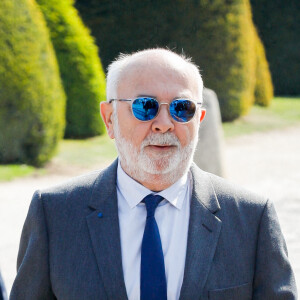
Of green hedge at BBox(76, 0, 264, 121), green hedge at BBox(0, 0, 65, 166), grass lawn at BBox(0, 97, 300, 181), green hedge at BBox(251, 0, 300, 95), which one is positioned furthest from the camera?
green hedge at BBox(251, 0, 300, 95)

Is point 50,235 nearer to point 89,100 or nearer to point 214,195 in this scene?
point 214,195

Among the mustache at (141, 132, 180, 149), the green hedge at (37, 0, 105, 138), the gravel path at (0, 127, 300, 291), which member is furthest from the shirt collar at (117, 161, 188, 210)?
the green hedge at (37, 0, 105, 138)

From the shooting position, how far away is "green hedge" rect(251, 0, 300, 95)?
22.7 metres

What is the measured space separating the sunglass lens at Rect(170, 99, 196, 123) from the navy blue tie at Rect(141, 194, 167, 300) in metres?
0.34

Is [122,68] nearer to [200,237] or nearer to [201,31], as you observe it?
[200,237]

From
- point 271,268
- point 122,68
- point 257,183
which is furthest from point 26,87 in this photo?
point 271,268

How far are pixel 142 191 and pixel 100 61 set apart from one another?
48.7 ft

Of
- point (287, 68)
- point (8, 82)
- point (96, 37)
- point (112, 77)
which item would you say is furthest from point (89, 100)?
point (287, 68)

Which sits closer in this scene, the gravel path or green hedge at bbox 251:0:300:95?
the gravel path

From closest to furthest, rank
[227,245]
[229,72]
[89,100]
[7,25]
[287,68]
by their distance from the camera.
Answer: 1. [227,245]
2. [7,25]
3. [89,100]
4. [229,72]
5. [287,68]

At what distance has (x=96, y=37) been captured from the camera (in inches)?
653

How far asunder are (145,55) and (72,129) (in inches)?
418

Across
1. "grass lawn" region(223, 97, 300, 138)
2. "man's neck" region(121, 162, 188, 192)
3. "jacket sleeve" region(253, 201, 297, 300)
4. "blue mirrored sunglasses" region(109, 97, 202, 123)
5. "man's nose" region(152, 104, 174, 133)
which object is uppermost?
"blue mirrored sunglasses" region(109, 97, 202, 123)

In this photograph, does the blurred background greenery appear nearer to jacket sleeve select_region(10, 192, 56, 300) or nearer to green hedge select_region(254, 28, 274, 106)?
green hedge select_region(254, 28, 274, 106)
